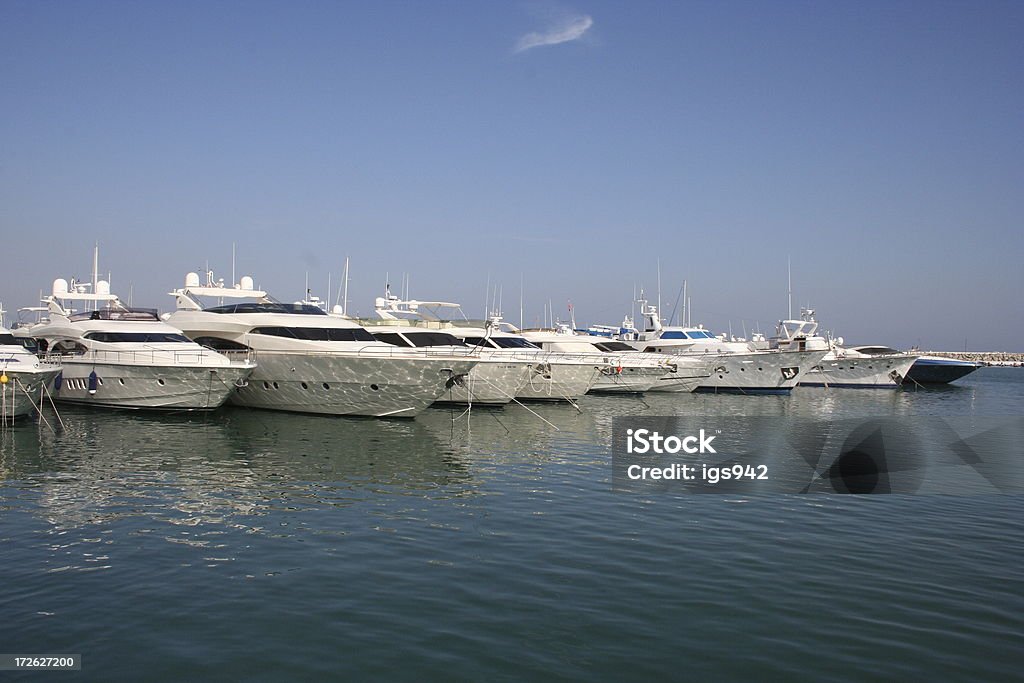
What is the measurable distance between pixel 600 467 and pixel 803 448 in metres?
7.04

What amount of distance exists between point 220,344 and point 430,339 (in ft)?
26.0

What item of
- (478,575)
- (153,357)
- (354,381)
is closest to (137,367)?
(153,357)

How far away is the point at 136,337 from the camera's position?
27766 millimetres

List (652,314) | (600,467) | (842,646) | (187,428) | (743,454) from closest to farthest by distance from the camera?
1. (842,646)
2. (600,467)
3. (743,454)
4. (187,428)
5. (652,314)

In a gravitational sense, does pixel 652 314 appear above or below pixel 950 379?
above

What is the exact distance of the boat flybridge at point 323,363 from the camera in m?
26.1

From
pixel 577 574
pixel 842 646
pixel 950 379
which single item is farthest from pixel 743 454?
pixel 950 379

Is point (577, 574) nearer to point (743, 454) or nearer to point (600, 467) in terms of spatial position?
point (600, 467)

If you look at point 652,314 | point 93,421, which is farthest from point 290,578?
point 652,314

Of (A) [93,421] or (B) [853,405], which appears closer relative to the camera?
(A) [93,421]

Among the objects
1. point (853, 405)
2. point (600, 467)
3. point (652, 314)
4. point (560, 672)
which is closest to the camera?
point (560, 672)

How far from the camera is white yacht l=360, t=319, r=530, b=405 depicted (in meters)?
32.1

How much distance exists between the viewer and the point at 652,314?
187 feet

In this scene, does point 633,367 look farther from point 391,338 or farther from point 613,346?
point 391,338
